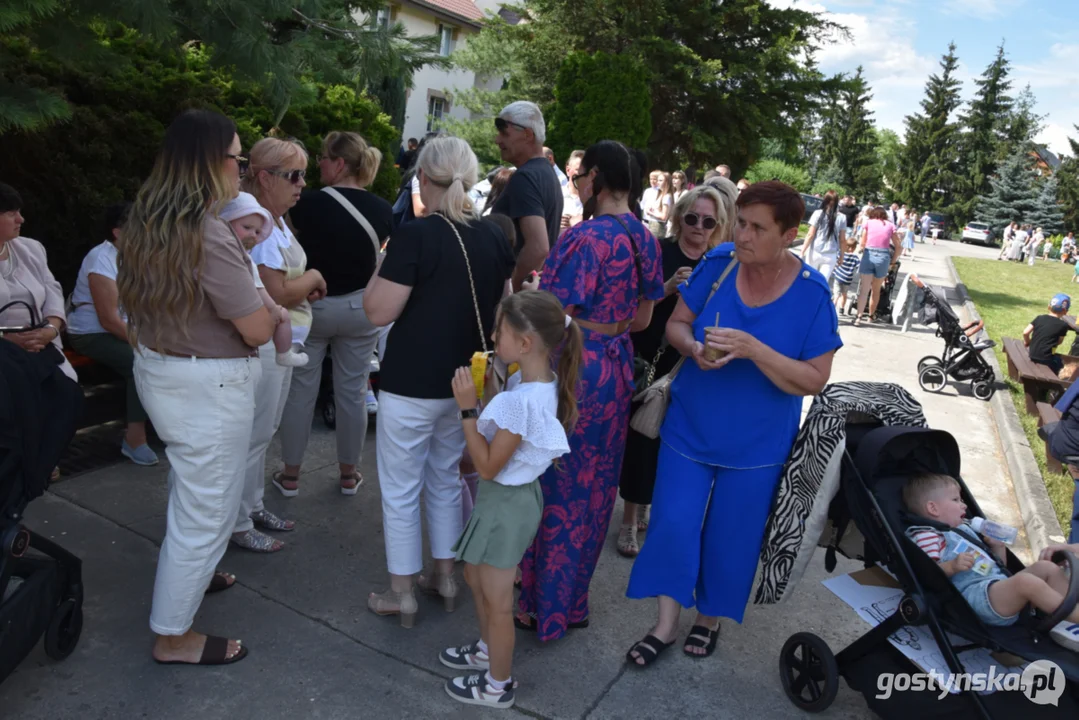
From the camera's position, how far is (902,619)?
10.0 ft

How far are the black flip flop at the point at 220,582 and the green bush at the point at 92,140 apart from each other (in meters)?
2.86

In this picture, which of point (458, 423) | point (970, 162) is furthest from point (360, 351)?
point (970, 162)

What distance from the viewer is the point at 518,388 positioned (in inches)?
121

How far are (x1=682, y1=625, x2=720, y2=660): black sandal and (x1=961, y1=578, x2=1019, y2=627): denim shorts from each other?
1.13 meters

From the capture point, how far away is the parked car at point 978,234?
53375 millimetres

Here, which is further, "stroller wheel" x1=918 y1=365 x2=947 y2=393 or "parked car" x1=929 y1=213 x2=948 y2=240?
"parked car" x1=929 y1=213 x2=948 y2=240

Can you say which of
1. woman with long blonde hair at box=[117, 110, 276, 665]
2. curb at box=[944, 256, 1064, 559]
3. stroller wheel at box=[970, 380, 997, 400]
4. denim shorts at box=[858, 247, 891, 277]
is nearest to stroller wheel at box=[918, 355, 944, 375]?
stroller wheel at box=[970, 380, 997, 400]

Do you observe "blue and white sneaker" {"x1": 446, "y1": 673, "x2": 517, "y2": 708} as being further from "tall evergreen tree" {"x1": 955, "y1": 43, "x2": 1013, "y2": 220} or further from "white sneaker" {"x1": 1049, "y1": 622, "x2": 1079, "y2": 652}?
"tall evergreen tree" {"x1": 955, "y1": 43, "x2": 1013, "y2": 220}

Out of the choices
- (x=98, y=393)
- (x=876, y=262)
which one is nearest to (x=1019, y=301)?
(x=876, y=262)

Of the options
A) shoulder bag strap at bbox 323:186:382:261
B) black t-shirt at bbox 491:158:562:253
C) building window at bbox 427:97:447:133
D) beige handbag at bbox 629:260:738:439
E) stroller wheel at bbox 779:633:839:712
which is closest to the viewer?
stroller wheel at bbox 779:633:839:712

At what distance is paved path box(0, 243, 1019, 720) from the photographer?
306 centimetres

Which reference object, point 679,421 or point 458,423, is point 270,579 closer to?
point 458,423

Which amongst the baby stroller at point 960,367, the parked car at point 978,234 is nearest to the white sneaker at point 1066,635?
the baby stroller at point 960,367

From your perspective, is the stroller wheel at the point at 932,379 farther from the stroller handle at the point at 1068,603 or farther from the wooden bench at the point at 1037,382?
the stroller handle at the point at 1068,603
